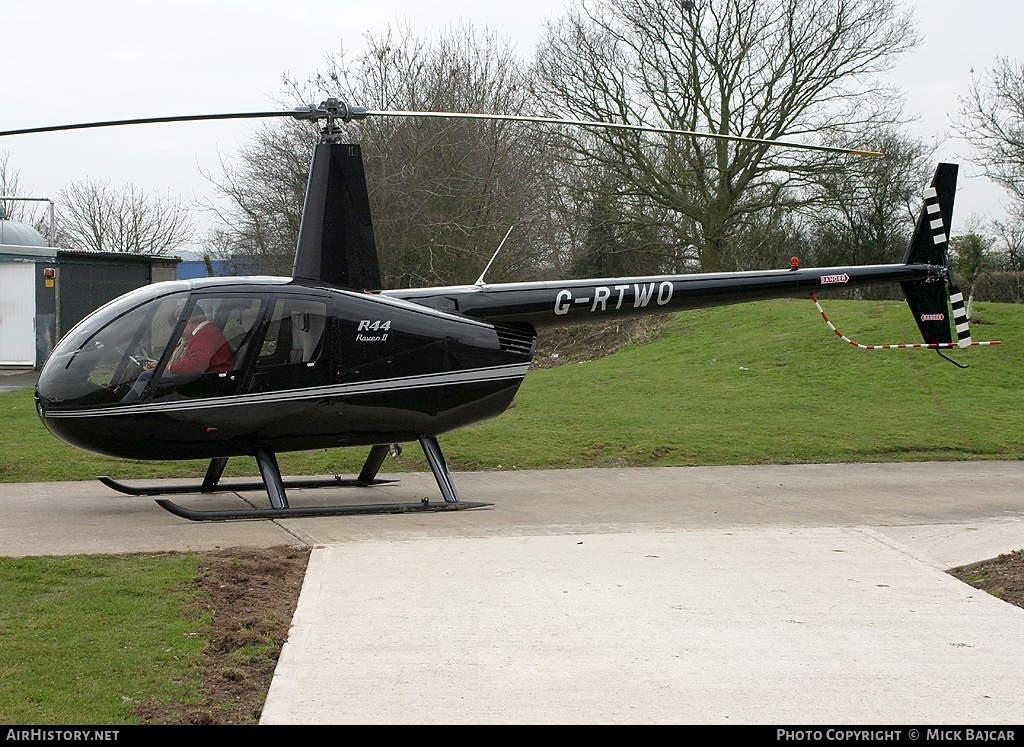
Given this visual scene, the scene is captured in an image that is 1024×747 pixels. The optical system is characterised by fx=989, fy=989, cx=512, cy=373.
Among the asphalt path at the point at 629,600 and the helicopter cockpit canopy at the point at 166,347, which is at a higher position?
the helicopter cockpit canopy at the point at 166,347

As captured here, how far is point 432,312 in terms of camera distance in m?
9.62

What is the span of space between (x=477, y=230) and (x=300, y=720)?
20645 millimetres

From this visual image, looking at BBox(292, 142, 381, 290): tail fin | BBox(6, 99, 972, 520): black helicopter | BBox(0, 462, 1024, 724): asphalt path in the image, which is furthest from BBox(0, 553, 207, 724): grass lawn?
BBox(292, 142, 381, 290): tail fin

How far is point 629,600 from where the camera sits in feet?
20.3

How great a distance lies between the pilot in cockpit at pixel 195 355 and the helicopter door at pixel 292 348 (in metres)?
0.32

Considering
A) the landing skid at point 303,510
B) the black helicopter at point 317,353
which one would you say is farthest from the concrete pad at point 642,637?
the black helicopter at point 317,353

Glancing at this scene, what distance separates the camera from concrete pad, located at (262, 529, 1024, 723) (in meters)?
4.41

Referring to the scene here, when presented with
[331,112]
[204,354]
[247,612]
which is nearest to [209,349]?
[204,354]

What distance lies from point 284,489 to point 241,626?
4.05 metres

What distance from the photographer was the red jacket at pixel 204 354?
28.1ft

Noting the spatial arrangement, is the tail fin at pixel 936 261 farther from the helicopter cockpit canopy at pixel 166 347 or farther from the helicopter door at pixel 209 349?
the helicopter door at pixel 209 349

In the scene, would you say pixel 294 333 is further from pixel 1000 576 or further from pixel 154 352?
pixel 1000 576

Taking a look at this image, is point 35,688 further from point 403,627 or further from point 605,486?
point 605,486
